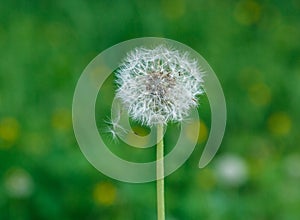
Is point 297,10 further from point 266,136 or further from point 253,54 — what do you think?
point 266,136

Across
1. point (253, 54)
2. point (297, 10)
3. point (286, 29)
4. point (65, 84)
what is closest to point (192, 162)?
point (65, 84)

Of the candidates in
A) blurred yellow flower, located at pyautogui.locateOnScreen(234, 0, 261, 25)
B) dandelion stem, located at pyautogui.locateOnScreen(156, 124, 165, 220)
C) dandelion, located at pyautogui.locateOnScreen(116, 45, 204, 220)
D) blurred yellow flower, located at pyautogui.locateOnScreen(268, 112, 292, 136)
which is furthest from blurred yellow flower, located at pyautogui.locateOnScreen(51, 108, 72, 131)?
dandelion stem, located at pyautogui.locateOnScreen(156, 124, 165, 220)

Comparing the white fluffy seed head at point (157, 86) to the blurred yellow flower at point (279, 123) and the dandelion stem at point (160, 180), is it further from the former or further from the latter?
the blurred yellow flower at point (279, 123)

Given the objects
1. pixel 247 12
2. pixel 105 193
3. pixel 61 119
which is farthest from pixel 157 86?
pixel 247 12

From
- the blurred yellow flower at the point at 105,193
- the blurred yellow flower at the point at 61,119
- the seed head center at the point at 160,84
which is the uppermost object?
the blurred yellow flower at the point at 61,119

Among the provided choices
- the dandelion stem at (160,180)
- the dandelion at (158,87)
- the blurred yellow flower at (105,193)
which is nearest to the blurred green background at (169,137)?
the blurred yellow flower at (105,193)

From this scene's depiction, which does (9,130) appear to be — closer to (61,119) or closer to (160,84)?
(61,119)

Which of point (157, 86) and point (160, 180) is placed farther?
point (157, 86)
